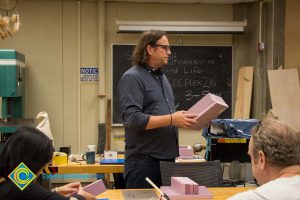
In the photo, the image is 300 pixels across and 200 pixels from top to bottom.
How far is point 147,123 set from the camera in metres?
2.35

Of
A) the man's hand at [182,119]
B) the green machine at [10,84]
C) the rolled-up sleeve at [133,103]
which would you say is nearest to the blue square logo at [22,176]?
the rolled-up sleeve at [133,103]

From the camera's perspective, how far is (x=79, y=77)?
5.78m

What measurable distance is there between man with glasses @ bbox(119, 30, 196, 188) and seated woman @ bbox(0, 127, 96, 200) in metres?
0.79

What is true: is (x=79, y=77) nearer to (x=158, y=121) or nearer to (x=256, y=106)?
(x=256, y=106)

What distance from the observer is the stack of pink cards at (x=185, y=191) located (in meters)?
2.05

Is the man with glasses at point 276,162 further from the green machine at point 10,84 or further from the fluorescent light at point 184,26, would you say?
the fluorescent light at point 184,26

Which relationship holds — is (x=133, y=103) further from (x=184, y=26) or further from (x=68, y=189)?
(x=184, y=26)

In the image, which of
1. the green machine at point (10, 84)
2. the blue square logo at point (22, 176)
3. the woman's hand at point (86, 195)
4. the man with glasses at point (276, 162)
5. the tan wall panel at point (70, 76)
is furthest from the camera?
the tan wall panel at point (70, 76)

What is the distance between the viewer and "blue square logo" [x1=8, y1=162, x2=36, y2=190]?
160 cm

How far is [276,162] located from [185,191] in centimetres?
82

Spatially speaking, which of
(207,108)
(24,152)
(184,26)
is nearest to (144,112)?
(207,108)

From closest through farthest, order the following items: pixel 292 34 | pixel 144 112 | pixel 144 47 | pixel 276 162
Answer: pixel 276 162
pixel 144 112
pixel 144 47
pixel 292 34

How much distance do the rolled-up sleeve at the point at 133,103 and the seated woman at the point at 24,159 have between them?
759mm

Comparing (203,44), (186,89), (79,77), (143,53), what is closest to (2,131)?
(79,77)
